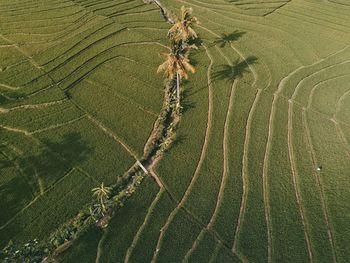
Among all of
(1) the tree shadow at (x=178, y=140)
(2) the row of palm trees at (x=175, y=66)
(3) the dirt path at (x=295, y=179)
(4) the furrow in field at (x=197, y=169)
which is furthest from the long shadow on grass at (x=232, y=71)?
(1) the tree shadow at (x=178, y=140)

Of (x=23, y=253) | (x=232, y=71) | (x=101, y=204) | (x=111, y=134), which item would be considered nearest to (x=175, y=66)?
(x=111, y=134)

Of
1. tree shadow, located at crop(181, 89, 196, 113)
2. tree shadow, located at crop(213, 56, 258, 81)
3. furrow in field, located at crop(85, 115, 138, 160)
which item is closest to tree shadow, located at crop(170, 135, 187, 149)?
tree shadow, located at crop(181, 89, 196, 113)

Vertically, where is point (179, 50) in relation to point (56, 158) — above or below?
above

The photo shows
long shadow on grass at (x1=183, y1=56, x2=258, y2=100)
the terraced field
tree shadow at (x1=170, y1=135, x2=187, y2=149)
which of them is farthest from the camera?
long shadow on grass at (x1=183, y1=56, x2=258, y2=100)

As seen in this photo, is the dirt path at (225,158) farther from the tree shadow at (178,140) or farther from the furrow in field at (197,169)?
the tree shadow at (178,140)

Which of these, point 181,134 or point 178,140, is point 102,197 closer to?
point 178,140

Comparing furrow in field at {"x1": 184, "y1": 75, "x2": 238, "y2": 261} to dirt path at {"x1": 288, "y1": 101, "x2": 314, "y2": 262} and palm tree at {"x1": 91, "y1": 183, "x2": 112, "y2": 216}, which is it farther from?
palm tree at {"x1": 91, "y1": 183, "x2": 112, "y2": 216}
